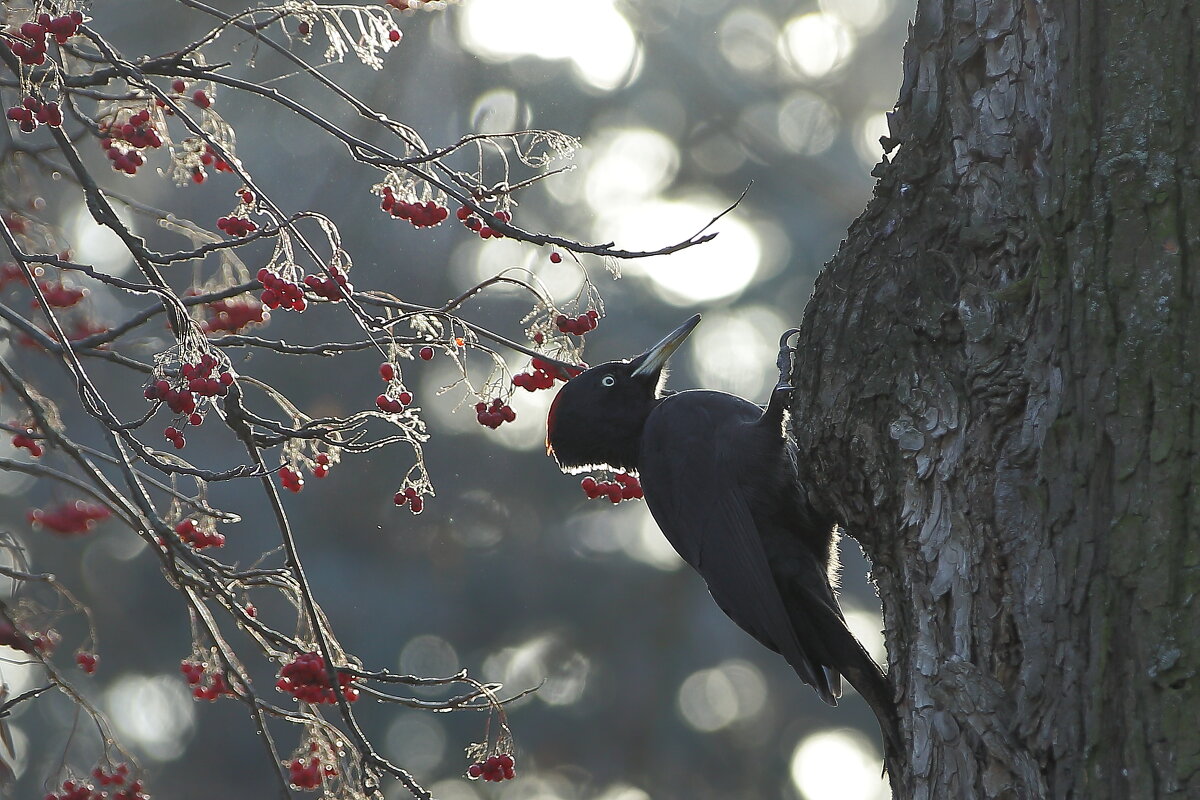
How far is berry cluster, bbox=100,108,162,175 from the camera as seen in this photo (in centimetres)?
330

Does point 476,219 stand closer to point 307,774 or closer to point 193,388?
point 193,388

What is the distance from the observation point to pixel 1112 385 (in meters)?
2.01

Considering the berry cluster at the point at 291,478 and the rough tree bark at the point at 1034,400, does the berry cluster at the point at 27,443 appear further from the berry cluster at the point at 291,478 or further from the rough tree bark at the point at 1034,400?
the rough tree bark at the point at 1034,400

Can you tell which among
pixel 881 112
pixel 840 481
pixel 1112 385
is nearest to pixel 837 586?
pixel 840 481

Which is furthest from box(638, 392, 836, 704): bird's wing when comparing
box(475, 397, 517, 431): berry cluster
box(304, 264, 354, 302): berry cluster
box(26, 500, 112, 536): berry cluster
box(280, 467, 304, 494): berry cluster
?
box(26, 500, 112, 536): berry cluster

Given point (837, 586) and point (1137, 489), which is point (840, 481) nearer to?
point (1137, 489)

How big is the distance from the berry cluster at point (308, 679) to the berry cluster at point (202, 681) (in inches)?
8.5

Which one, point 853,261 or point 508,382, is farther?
point 508,382

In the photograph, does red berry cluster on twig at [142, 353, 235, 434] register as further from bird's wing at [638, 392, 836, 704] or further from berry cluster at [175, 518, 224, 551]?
bird's wing at [638, 392, 836, 704]

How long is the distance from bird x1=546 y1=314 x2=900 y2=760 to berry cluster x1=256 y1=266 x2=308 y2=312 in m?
1.01

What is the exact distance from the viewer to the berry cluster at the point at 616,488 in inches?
144

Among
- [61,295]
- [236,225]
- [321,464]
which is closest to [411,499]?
[321,464]

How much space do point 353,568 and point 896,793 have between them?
7.83 m

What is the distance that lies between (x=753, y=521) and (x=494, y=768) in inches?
39.5
